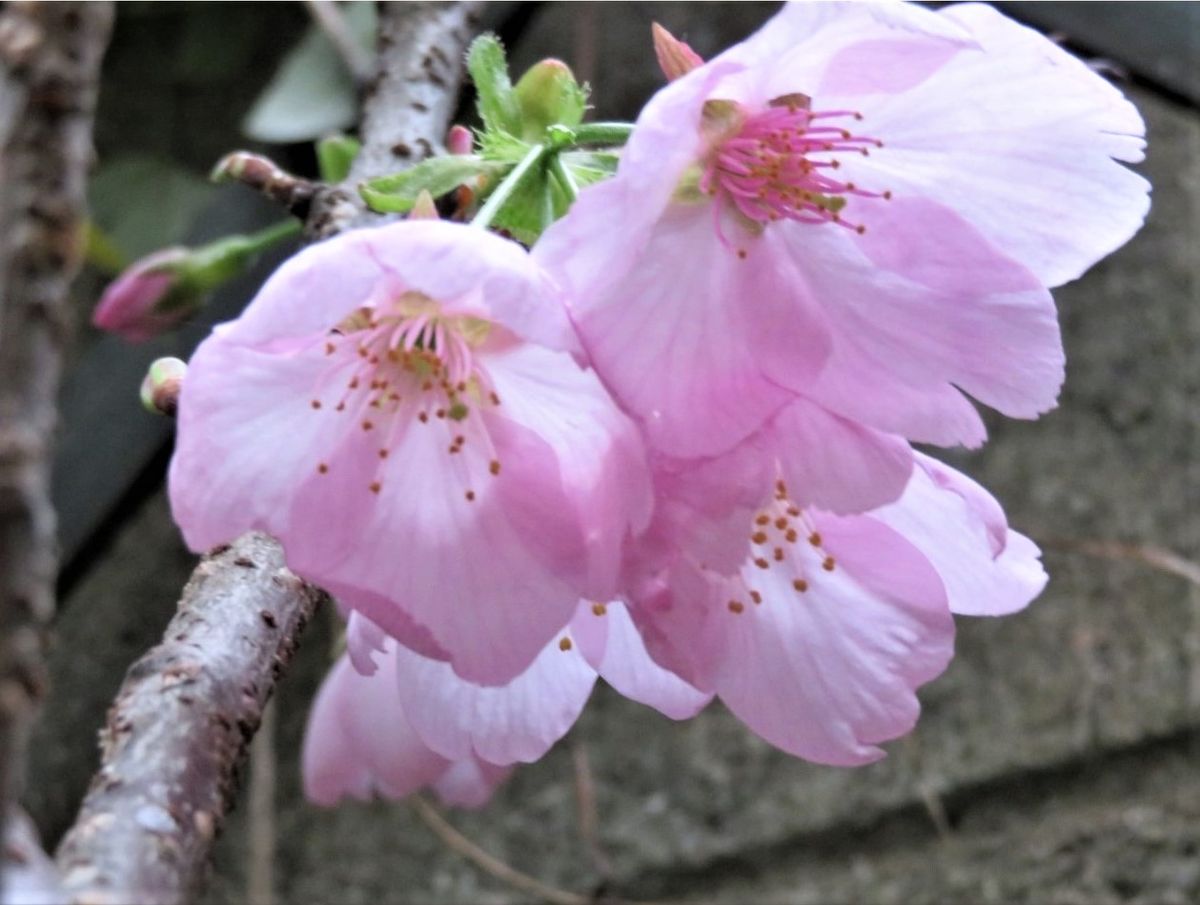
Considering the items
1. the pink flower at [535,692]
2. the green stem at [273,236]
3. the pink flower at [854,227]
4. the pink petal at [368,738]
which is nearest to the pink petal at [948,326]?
the pink flower at [854,227]

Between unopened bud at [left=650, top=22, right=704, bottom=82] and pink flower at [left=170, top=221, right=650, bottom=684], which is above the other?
unopened bud at [left=650, top=22, right=704, bottom=82]

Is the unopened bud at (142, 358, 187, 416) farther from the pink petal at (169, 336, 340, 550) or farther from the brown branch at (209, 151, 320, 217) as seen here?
the brown branch at (209, 151, 320, 217)

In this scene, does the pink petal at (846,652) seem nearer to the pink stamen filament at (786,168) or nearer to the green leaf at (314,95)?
the pink stamen filament at (786,168)

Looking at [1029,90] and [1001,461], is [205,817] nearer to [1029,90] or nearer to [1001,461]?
[1029,90]

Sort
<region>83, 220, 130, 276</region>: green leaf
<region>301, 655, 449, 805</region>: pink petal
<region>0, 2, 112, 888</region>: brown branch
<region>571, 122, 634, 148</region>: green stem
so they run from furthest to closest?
<region>83, 220, 130, 276</region>: green leaf → <region>301, 655, 449, 805</region>: pink petal → <region>571, 122, 634, 148</region>: green stem → <region>0, 2, 112, 888</region>: brown branch

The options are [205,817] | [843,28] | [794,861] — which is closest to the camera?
[205,817]

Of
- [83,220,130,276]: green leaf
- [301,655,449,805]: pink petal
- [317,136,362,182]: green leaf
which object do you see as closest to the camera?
[301,655,449,805]: pink petal

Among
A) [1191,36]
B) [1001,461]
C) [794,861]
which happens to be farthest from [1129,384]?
[794,861]

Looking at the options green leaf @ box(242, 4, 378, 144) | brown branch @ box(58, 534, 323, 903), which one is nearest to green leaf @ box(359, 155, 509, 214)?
brown branch @ box(58, 534, 323, 903)
